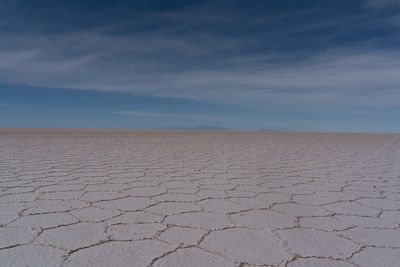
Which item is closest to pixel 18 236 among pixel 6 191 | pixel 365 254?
pixel 6 191

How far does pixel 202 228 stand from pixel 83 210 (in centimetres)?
65

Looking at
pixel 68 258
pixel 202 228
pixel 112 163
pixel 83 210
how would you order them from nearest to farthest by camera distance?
pixel 68 258, pixel 202 228, pixel 83 210, pixel 112 163

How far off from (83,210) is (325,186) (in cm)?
172

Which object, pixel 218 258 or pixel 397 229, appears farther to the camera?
pixel 397 229

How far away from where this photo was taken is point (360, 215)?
1804 mm

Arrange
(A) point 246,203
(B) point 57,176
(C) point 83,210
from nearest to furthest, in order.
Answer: (C) point 83,210 < (A) point 246,203 < (B) point 57,176

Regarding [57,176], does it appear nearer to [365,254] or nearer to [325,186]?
[325,186]

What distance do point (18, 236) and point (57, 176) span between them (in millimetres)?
1535

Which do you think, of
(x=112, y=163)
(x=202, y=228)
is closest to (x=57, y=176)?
(x=112, y=163)

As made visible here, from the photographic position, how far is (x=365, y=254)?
50.4 inches

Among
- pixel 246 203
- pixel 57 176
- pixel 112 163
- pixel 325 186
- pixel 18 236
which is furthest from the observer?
pixel 112 163

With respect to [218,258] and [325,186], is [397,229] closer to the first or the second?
[218,258]

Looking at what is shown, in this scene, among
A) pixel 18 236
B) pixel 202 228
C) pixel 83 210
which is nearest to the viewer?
pixel 18 236

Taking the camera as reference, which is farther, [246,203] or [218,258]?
[246,203]
